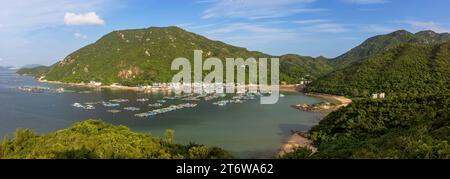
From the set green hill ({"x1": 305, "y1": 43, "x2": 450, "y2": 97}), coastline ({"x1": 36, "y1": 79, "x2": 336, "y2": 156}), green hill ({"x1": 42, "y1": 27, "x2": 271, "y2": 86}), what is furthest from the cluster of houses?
green hill ({"x1": 42, "y1": 27, "x2": 271, "y2": 86})

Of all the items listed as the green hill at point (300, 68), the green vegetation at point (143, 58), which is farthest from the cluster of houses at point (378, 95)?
the green vegetation at point (143, 58)

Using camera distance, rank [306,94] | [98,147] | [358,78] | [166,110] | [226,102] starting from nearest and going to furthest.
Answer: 1. [98,147]
2. [166,110]
3. [226,102]
4. [358,78]
5. [306,94]

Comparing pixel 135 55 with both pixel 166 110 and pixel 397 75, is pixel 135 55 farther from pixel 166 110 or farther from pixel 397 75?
pixel 397 75


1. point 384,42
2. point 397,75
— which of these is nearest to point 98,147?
point 397,75

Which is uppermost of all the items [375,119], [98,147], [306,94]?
[98,147]

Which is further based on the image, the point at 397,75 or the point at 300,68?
the point at 300,68
